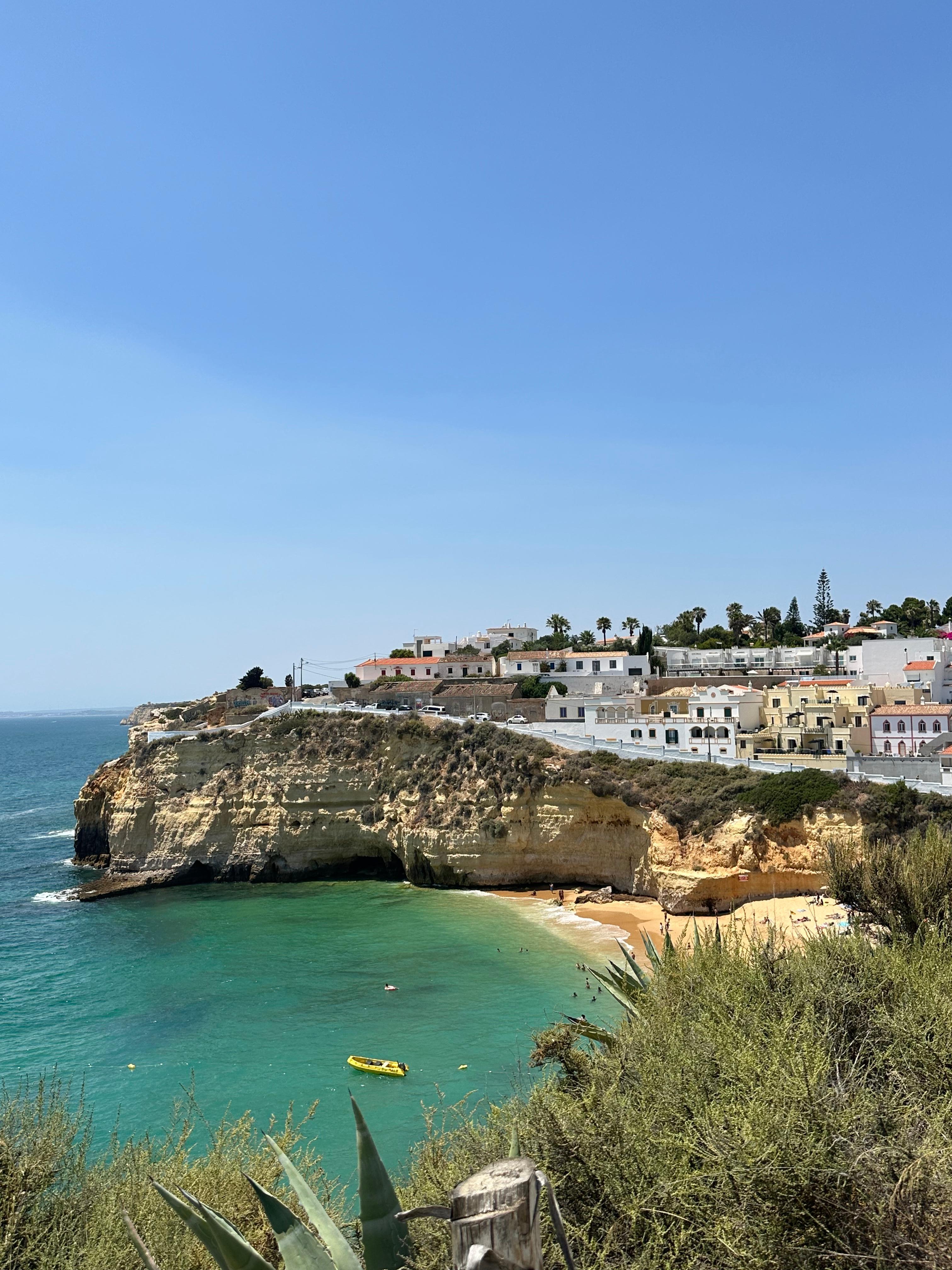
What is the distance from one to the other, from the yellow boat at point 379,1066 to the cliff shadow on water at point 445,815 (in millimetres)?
15490

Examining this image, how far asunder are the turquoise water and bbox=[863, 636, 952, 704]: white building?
96.7ft

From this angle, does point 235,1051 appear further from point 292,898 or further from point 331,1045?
point 292,898

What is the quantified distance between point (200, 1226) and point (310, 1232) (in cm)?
73

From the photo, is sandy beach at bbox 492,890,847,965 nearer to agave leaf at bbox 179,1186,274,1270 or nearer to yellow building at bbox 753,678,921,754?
A: yellow building at bbox 753,678,921,754

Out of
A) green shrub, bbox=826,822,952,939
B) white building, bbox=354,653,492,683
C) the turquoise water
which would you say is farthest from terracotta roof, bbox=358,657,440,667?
green shrub, bbox=826,822,952,939

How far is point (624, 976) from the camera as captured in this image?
13633 millimetres

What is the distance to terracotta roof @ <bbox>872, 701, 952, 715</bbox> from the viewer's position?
42.7 meters

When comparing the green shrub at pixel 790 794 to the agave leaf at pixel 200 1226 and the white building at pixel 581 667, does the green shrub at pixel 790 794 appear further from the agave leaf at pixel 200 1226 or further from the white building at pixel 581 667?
the agave leaf at pixel 200 1226

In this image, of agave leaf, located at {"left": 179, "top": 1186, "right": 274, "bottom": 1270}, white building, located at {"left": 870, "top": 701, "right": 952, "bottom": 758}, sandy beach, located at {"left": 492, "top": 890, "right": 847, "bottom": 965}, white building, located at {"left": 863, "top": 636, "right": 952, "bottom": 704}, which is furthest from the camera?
white building, located at {"left": 863, "top": 636, "right": 952, "bottom": 704}

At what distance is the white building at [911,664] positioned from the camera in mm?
49938

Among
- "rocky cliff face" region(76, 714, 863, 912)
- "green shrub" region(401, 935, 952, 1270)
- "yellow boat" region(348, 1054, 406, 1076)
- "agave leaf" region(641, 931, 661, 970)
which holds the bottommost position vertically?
"yellow boat" region(348, 1054, 406, 1076)

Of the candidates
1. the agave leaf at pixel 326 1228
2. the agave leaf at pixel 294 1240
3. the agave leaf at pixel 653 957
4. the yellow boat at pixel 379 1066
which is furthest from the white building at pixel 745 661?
the agave leaf at pixel 294 1240

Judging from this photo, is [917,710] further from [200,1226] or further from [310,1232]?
[200,1226]

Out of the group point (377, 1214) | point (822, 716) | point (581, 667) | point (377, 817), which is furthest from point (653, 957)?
point (581, 667)
